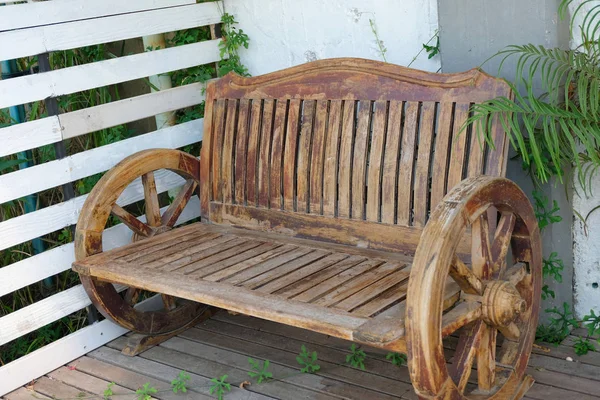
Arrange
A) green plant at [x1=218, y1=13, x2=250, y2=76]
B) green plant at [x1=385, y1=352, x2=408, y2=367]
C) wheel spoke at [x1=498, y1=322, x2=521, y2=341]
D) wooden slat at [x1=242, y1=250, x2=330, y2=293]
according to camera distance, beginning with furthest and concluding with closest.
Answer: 1. green plant at [x1=218, y1=13, x2=250, y2=76]
2. green plant at [x1=385, y1=352, x2=408, y2=367]
3. wooden slat at [x1=242, y1=250, x2=330, y2=293]
4. wheel spoke at [x1=498, y1=322, x2=521, y2=341]

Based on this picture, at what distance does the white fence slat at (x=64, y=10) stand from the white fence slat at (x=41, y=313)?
1.21 meters

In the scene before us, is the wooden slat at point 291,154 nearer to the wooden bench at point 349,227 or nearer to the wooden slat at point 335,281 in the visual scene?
the wooden bench at point 349,227

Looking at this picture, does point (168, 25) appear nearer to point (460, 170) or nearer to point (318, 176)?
point (318, 176)

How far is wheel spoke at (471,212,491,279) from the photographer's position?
2.65m

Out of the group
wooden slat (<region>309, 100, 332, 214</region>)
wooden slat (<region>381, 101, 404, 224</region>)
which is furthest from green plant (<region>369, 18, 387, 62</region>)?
wooden slat (<region>381, 101, 404, 224</region>)

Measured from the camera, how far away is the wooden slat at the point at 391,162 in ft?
10.4

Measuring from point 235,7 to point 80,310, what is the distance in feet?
5.84

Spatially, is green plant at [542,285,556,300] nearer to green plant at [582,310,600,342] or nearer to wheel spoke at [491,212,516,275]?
green plant at [582,310,600,342]

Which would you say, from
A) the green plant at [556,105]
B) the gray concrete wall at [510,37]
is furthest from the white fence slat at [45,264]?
the green plant at [556,105]

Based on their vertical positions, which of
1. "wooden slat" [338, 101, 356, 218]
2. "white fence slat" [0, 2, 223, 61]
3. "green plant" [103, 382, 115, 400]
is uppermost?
"white fence slat" [0, 2, 223, 61]

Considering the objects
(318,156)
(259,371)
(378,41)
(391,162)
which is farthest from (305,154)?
(259,371)

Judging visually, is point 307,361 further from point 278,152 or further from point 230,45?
point 230,45

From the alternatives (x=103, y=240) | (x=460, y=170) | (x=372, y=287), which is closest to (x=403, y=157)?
(x=460, y=170)

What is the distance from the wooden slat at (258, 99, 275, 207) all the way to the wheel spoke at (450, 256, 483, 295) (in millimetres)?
1238
